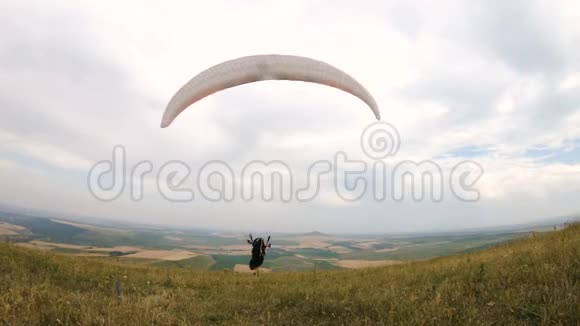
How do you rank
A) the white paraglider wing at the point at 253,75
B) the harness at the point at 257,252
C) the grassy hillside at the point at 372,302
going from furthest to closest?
the harness at the point at 257,252, the white paraglider wing at the point at 253,75, the grassy hillside at the point at 372,302

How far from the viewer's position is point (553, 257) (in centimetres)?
836

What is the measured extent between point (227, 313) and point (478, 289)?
16.5 ft

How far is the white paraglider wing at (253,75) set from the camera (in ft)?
31.3

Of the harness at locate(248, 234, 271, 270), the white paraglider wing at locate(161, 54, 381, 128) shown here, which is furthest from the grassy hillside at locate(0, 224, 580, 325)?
the white paraglider wing at locate(161, 54, 381, 128)

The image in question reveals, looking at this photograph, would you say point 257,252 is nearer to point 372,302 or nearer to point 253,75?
point 253,75

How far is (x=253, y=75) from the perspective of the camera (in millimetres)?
9953

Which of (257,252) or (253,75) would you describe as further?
(257,252)

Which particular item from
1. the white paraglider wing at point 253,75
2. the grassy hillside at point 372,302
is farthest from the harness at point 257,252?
the white paraglider wing at point 253,75

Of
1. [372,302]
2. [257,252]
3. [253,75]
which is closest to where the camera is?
[372,302]

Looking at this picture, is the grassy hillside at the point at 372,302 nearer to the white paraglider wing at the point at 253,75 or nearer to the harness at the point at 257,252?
the harness at the point at 257,252

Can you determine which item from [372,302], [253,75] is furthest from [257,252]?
[372,302]

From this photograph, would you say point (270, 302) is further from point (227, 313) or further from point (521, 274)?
point (521, 274)

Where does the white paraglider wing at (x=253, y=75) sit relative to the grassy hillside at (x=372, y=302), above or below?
above

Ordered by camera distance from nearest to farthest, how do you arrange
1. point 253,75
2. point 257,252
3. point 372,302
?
point 372,302, point 253,75, point 257,252
